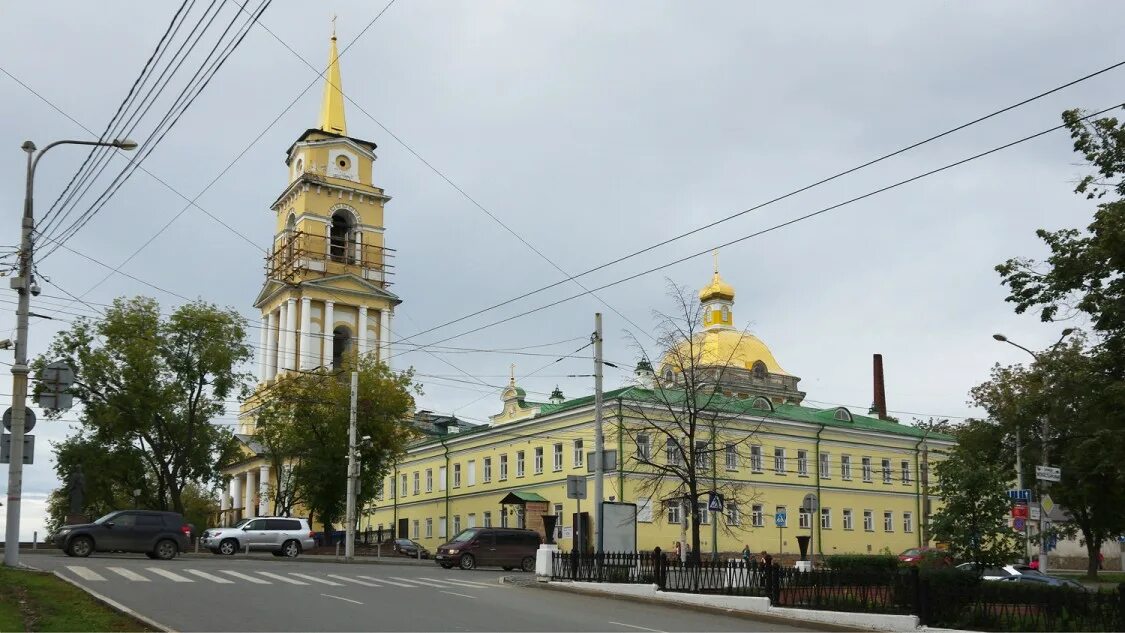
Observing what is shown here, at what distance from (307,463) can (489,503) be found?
11581mm

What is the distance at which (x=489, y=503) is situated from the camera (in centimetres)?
6494

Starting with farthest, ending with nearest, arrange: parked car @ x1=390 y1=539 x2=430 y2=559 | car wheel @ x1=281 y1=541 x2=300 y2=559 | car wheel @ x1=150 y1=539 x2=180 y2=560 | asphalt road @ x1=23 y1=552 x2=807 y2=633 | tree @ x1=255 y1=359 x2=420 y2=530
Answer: parked car @ x1=390 y1=539 x2=430 y2=559 < tree @ x1=255 y1=359 x2=420 y2=530 < car wheel @ x1=281 y1=541 x2=300 y2=559 < car wheel @ x1=150 y1=539 x2=180 y2=560 < asphalt road @ x1=23 y1=552 x2=807 y2=633

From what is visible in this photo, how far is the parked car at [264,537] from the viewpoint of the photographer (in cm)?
4331

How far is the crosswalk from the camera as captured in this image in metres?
25.0

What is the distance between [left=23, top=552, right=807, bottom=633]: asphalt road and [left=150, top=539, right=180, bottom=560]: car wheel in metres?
5.02

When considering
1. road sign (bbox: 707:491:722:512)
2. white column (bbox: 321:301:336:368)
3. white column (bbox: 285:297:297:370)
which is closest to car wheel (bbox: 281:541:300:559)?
road sign (bbox: 707:491:722:512)

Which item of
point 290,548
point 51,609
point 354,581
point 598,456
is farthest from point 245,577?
point 290,548

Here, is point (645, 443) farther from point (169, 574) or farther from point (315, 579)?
point (169, 574)

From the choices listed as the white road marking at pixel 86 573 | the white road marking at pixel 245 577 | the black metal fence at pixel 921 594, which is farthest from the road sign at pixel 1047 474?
the white road marking at pixel 86 573

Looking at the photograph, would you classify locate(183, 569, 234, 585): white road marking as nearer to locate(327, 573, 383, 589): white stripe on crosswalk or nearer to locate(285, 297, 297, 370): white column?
locate(327, 573, 383, 589): white stripe on crosswalk

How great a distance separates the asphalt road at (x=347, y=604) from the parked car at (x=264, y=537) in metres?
13.2

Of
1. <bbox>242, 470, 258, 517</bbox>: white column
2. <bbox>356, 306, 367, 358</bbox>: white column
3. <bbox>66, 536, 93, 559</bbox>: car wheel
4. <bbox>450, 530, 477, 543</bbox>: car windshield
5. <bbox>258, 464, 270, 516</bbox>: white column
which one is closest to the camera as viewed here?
<bbox>66, 536, 93, 559</bbox>: car wheel

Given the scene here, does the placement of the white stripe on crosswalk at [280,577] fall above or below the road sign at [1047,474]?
below

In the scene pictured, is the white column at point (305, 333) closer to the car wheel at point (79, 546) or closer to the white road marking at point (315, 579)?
the car wheel at point (79, 546)
